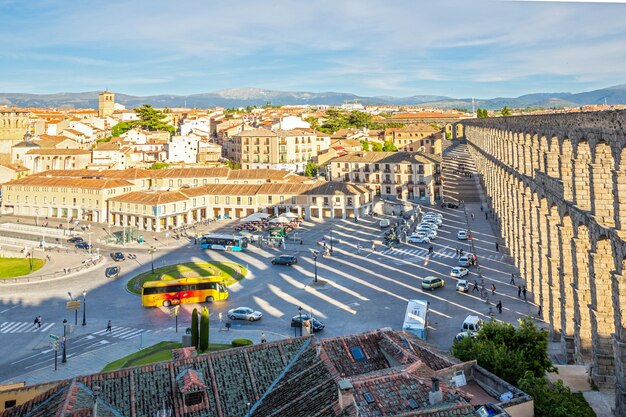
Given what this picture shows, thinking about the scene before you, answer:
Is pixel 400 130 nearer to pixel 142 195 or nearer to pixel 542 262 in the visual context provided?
pixel 142 195

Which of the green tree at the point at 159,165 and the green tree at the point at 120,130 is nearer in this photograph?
the green tree at the point at 159,165

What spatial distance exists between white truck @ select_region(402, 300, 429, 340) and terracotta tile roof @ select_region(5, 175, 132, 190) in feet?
151

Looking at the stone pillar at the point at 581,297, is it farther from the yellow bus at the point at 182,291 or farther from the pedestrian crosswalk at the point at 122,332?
the pedestrian crosswalk at the point at 122,332

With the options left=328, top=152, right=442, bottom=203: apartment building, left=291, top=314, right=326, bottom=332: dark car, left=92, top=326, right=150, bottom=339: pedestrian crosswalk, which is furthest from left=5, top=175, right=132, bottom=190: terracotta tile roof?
left=291, top=314, right=326, bottom=332: dark car

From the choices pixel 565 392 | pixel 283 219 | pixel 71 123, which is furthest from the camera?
pixel 71 123

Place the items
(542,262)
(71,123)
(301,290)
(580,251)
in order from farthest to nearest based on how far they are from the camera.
→ (71,123), (301,290), (542,262), (580,251)

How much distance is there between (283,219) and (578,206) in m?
36.2

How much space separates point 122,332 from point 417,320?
15342mm

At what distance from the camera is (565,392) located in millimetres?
15516

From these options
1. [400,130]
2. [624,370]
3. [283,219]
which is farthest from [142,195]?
[400,130]

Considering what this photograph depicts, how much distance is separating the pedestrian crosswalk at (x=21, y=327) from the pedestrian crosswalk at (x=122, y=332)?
3339 mm

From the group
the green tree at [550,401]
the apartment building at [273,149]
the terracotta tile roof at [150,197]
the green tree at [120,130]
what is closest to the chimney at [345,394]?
the green tree at [550,401]

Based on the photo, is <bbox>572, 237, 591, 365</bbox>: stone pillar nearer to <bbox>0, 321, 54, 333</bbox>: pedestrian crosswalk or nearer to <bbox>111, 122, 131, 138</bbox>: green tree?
<bbox>0, 321, 54, 333</bbox>: pedestrian crosswalk

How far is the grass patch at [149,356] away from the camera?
74.3 feet
